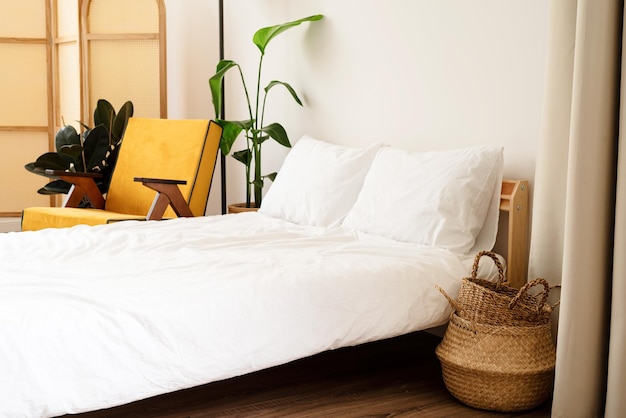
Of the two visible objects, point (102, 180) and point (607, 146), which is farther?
point (102, 180)

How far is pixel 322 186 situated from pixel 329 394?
3.68ft

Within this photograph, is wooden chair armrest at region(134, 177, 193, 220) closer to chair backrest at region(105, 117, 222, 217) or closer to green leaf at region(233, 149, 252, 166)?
chair backrest at region(105, 117, 222, 217)

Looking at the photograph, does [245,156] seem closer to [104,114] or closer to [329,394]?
[104,114]

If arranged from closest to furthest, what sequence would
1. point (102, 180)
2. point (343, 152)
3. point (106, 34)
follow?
1. point (343, 152)
2. point (102, 180)
3. point (106, 34)

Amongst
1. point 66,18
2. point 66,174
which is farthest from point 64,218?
point 66,18

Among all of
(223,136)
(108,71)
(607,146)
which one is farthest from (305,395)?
(108,71)

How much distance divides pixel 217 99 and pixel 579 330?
2.68 m

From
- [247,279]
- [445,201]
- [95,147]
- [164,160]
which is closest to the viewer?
[247,279]

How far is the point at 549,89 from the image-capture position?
219 centimetres

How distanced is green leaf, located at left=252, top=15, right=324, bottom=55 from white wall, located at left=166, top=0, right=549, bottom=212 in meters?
0.11

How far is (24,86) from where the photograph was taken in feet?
18.6

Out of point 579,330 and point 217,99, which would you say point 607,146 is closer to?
point 579,330

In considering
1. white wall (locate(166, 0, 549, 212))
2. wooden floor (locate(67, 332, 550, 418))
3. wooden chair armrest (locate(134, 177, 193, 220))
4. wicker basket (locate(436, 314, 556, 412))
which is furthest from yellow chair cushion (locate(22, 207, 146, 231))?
wicker basket (locate(436, 314, 556, 412))

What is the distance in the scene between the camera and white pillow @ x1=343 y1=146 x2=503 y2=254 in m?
2.71
